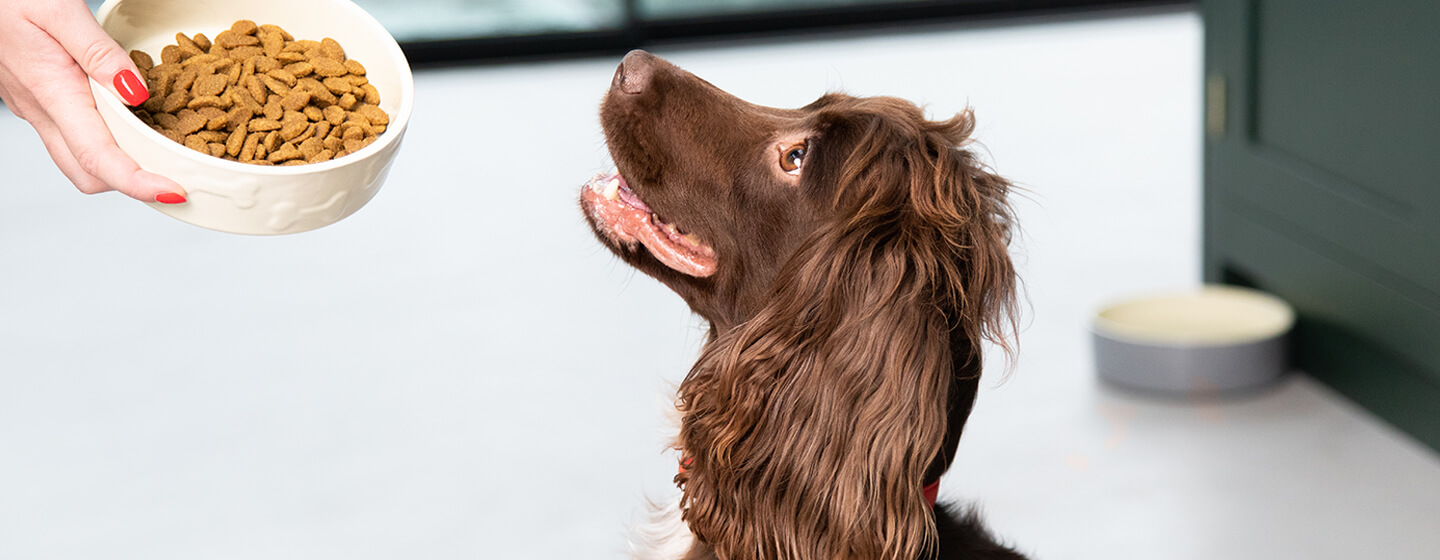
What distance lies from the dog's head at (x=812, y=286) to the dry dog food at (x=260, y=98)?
397 millimetres

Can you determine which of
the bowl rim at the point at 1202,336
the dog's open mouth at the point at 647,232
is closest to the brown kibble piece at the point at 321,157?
the dog's open mouth at the point at 647,232

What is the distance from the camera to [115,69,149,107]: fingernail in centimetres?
165

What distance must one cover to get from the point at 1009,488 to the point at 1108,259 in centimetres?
185

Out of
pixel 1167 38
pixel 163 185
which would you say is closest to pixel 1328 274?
pixel 163 185

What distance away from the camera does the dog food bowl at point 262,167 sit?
→ 167 cm

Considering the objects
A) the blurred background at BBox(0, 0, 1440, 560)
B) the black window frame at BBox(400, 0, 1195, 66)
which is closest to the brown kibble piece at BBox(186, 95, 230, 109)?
the blurred background at BBox(0, 0, 1440, 560)

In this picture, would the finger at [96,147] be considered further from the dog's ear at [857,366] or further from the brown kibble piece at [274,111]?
the dog's ear at [857,366]

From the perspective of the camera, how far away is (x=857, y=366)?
1.73 m

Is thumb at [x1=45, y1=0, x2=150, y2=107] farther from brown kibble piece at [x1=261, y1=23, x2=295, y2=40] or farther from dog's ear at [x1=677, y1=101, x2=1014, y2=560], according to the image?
dog's ear at [x1=677, y1=101, x2=1014, y2=560]

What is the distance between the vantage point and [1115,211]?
5.71 metres

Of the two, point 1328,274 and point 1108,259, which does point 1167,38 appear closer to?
point 1108,259

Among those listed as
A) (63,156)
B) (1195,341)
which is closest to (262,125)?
(63,156)

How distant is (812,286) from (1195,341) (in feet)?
7.79

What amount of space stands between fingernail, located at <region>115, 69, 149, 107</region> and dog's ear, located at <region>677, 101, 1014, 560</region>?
0.81 m
